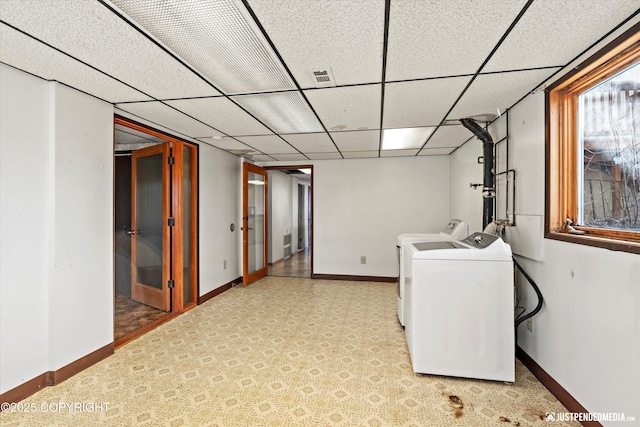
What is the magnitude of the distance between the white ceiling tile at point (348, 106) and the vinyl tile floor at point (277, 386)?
219cm

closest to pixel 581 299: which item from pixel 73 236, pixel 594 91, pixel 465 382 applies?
pixel 465 382

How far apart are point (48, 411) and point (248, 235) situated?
325cm

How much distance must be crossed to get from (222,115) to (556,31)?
253 centimetres

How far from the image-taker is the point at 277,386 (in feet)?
6.63

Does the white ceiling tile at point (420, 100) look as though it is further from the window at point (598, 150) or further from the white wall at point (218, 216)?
A: the white wall at point (218, 216)

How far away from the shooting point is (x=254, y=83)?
81.7 inches

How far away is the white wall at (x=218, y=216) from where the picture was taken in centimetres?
389

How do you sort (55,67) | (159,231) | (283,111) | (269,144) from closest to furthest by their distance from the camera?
(55,67) → (283,111) → (159,231) → (269,144)

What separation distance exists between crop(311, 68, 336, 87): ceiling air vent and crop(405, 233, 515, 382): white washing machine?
1.44 metres

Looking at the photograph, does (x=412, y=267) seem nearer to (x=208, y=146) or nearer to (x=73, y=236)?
(x=73, y=236)

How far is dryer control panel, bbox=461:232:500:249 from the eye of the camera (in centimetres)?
215

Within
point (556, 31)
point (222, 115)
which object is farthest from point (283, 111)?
point (556, 31)

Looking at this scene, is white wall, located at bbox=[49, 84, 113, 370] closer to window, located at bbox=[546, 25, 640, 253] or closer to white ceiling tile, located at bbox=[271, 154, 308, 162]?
white ceiling tile, located at bbox=[271, 154, 308, 162]

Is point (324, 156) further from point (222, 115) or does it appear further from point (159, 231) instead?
point (159, 231)
